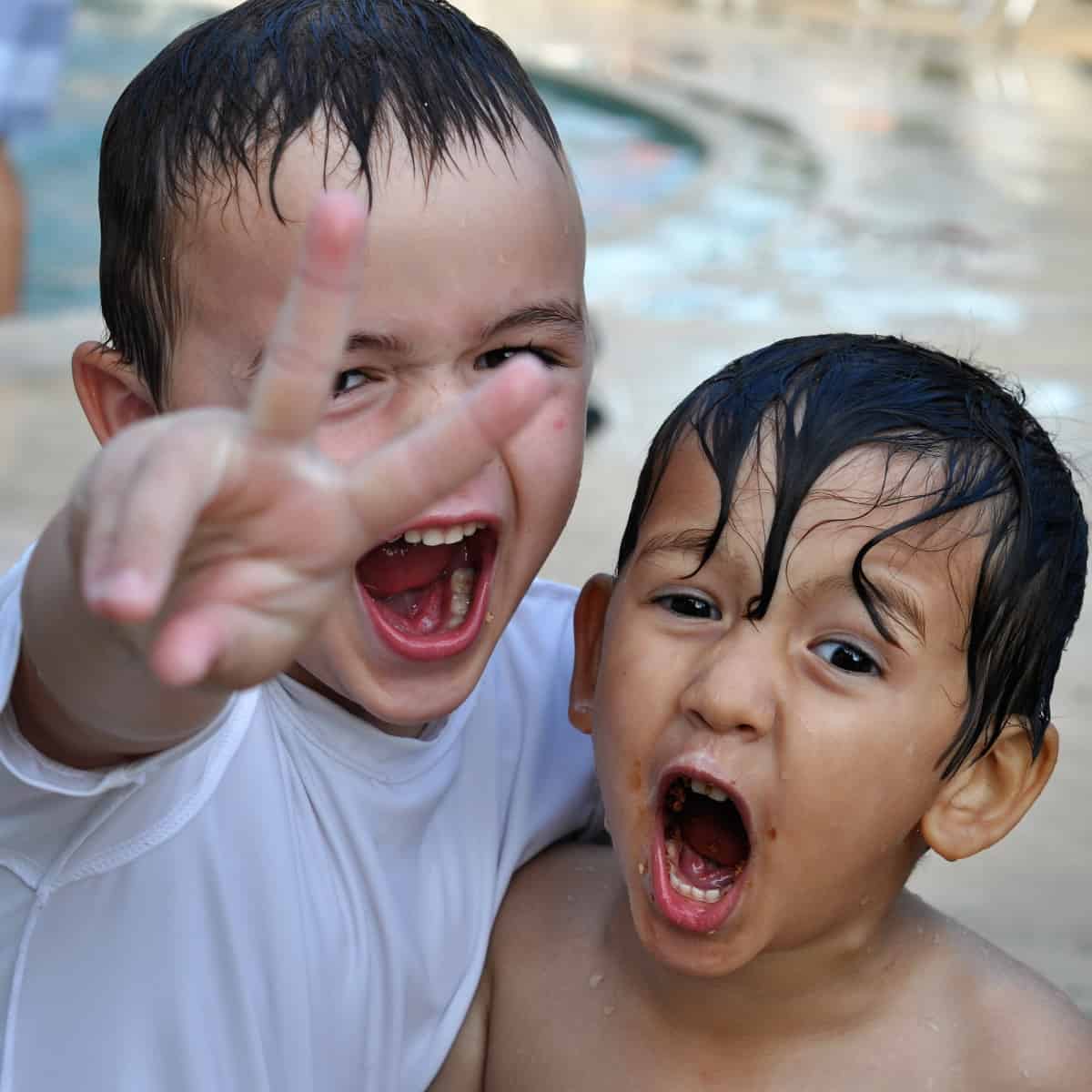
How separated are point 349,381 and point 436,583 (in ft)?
0.83

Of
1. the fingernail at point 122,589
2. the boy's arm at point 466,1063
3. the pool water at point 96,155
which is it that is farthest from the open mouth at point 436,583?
the pool water at point 96,155

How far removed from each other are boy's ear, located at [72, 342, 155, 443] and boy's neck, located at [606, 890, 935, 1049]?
80 cm

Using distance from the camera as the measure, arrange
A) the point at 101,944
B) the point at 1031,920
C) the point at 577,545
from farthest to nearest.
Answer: the point at 577,545 < the point at 1031,920 < the point at 101,944

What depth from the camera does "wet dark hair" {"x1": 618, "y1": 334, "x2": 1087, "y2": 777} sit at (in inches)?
63.5

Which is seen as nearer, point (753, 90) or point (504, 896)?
point (504, 896)

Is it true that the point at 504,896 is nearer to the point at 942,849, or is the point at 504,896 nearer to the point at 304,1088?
the point at 304,1088

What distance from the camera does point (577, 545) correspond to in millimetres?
3730

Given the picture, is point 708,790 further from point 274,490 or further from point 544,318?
point 274,490

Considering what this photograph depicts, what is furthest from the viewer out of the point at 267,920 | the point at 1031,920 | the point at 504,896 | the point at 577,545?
the point at 577,545

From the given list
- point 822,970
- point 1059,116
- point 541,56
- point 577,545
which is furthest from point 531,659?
point 541,56

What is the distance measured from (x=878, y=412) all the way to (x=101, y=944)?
901 millimetres

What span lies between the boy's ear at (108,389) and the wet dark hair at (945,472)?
542mm

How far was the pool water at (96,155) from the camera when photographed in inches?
297

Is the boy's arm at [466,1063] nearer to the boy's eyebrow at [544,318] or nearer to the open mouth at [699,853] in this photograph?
the open mouth at [699,853]
